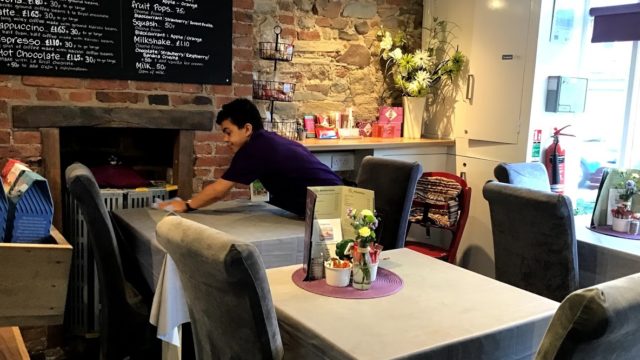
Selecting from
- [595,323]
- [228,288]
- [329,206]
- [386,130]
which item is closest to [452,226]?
[386,130]

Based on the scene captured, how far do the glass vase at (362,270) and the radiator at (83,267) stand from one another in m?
1.72

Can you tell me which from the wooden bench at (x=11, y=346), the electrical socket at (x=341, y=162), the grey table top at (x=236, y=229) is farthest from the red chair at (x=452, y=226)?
the wooden bench at (x=11, y=346)

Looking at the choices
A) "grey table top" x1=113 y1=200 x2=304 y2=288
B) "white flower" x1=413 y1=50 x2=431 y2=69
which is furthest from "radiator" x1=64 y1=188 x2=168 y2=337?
"white flower" x1=413 y1=50 x2=431 y2=69

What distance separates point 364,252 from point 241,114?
135 cm

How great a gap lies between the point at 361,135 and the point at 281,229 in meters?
1.90

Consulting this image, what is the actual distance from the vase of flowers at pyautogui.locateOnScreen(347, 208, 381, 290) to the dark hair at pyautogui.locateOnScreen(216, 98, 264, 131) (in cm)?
127

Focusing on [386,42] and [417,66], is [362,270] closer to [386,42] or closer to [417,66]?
[417,66]

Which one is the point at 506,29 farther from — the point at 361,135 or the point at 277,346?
the point at 277,346

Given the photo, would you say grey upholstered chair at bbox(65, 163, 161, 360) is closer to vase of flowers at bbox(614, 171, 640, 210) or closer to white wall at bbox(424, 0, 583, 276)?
vase of flowers at bbox(614, 171, 640, 210)

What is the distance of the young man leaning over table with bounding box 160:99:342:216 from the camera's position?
2.88 meters

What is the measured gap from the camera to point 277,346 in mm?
1512

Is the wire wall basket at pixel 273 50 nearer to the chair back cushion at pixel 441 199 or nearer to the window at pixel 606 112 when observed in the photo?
the chair back cushion at pixel 441 199

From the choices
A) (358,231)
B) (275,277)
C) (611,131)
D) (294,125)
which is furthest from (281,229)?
(611,131)

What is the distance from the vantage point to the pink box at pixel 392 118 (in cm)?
443
